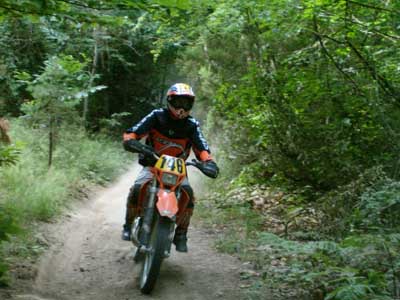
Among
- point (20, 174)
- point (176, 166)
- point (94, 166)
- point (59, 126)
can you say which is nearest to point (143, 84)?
point (94, 166)

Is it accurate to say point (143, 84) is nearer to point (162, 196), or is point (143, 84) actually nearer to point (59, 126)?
point (59, 126)

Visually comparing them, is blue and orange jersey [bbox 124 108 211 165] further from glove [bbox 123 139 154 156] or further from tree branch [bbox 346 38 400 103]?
tree branch [bbox 346 38 400 103]

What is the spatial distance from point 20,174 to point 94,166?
4884mm

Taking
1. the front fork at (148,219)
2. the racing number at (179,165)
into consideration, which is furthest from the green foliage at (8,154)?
the racing number at (179,165)

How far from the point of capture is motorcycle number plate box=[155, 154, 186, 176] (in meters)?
5.18

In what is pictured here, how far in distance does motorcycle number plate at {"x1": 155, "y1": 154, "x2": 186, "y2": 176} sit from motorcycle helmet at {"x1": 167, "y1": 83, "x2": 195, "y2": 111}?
84 cm

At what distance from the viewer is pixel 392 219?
15.7 ft

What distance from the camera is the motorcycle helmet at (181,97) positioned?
579 cm

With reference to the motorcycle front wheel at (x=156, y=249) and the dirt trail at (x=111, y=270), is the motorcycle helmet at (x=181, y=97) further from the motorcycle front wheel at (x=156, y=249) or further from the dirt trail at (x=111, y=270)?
the dirt trail at (x=111, y=270)

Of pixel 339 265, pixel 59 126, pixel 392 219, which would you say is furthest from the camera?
pixel 59 126

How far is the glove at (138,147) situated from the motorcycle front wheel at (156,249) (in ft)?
2.52

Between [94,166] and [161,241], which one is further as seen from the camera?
[94,166]

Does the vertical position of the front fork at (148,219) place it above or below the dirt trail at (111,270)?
above

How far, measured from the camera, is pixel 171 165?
17.1 feet
